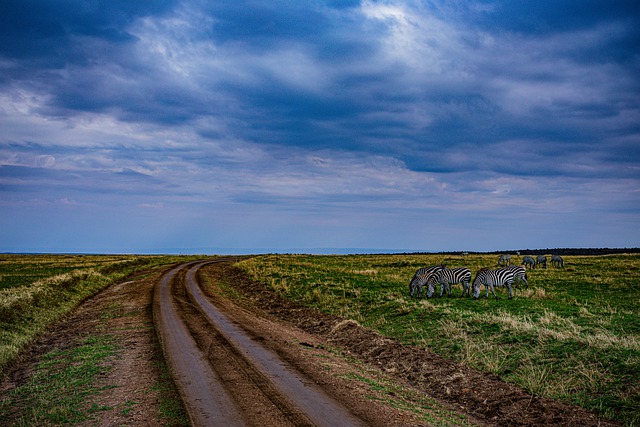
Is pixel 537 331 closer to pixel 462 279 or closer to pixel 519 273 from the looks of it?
pixel 462 279

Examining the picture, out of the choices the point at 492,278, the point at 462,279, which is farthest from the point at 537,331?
the point at 462,279

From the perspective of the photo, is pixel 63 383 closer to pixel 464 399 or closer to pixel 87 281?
pixel 464 399

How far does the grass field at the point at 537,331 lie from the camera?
11.6 m

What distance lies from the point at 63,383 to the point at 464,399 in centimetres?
1132

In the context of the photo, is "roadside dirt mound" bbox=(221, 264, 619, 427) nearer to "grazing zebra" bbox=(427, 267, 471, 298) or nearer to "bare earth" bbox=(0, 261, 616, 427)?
"bare earth" bbox=(0, 261, 616, 427)

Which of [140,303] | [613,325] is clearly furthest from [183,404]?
[140,303]

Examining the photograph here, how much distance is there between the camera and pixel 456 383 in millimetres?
12922

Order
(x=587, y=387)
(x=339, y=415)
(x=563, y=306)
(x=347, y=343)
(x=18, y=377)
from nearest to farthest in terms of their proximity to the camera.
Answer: (x=339, y=415), (x=587, y=387), (x=18, y=377), (x=347, y=343), (x=563, y=306)

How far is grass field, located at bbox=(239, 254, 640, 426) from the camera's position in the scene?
38.1 feet

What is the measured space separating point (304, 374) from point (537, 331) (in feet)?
29.7

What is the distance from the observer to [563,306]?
23094 millimetres

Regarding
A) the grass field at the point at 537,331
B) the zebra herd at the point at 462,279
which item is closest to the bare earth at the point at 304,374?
the grass field at the point at 537,331

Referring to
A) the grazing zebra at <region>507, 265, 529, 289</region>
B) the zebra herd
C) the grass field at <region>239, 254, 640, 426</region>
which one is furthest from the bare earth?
the grazing zebra at <region>507, 265, 529, 289</region>

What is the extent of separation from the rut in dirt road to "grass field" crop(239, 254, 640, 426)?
236 inches
